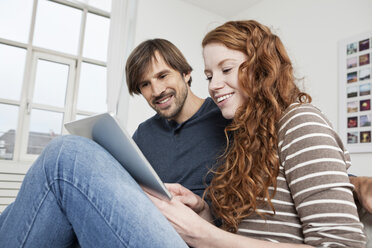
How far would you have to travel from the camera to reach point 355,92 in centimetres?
298

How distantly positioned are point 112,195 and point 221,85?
0.52 metres

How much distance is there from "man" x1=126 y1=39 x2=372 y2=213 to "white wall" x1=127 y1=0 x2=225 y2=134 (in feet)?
5.68

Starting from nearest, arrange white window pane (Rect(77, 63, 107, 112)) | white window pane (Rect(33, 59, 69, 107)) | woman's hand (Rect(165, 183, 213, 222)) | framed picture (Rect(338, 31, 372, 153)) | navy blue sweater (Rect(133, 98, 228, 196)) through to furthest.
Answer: woman's hand (Rect(165, 183, 213, 222)), navy blue sweater (Rect(133, 98, 228, 196)), framed picture (Rect(338, 31, 372, 153)), white window pane (Rect(33, 59, 69, 107)), white window pane (Rect(77, 63, 107, 112))

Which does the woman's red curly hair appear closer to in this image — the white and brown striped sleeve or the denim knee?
the white and brown striped sleeve

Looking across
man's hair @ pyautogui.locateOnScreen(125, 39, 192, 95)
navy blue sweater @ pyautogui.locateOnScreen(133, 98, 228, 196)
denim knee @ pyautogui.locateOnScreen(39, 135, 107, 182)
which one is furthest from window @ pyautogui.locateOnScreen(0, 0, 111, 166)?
denim knee @ pyautogui.locateOnScreen(39, 135, 107, 182)

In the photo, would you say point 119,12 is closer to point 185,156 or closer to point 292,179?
point 185,156

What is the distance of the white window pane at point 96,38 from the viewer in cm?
357

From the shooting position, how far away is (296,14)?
3.68 m

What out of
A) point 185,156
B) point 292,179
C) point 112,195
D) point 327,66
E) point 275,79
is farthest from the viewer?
point 327,66

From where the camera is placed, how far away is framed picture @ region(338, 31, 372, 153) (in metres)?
2.87

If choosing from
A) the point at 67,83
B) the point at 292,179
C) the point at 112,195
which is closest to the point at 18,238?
the point at 112,195

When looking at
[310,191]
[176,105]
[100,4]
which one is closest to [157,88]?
[176,105]

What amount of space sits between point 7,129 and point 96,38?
1.36m

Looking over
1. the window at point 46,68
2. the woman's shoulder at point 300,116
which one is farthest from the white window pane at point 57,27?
the woman's shoulder at point 300,116
